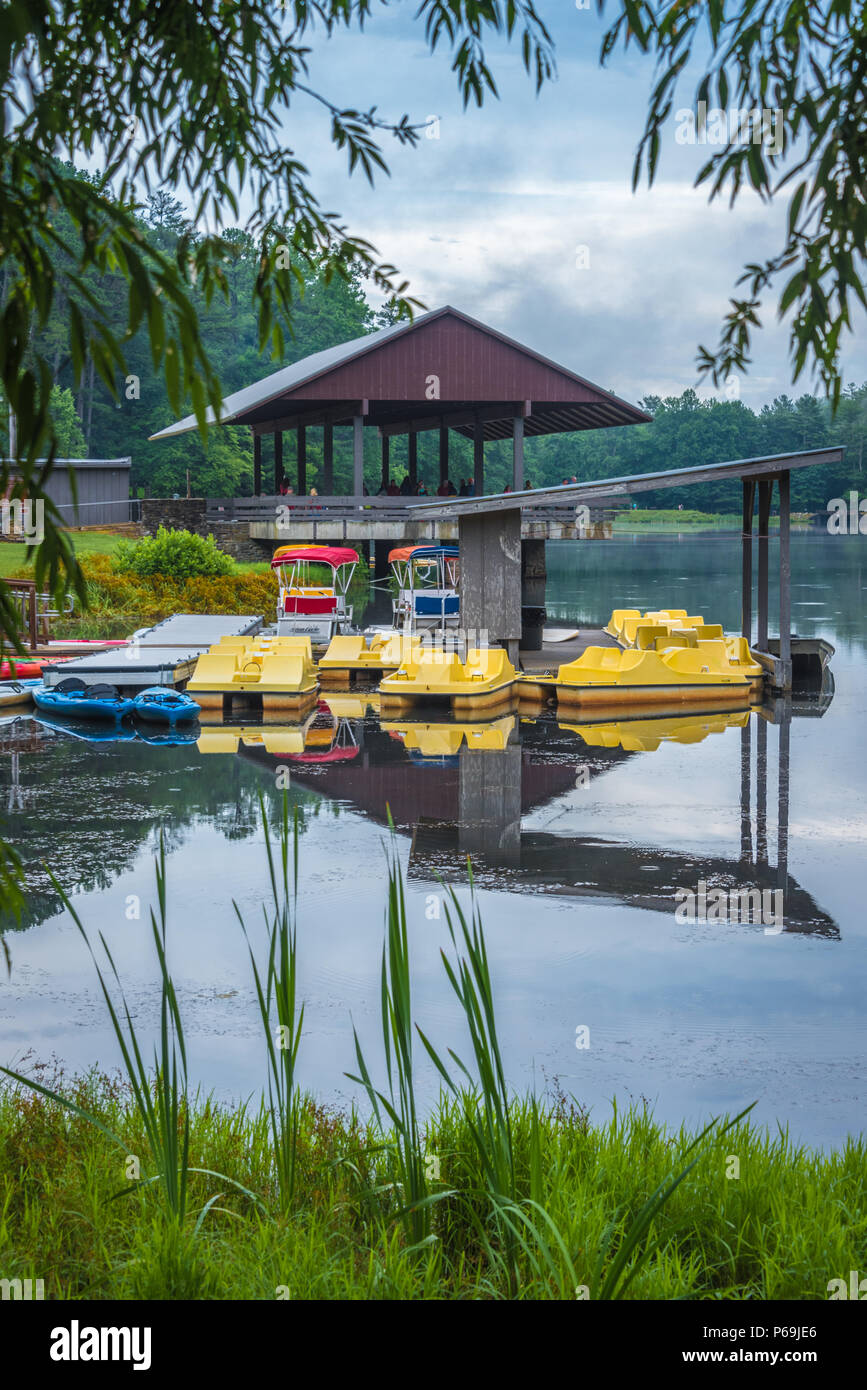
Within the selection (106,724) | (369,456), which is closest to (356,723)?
(106,724)

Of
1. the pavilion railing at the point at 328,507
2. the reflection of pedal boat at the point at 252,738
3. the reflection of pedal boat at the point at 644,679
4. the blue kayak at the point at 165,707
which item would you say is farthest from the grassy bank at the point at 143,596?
the reflection of pedal boat at the point at 644,679

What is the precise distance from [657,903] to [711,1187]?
5.06m

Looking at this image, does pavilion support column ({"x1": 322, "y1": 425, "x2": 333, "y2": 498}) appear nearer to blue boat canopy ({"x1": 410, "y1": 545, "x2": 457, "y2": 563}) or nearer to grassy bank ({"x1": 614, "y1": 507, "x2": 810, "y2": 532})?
blue boat canopy ({"x1": 410, "y1": 545, "x2": 457, "y2": 563})

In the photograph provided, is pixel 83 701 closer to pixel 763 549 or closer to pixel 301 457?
pixel 763 549

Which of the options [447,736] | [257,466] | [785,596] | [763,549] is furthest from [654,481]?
[257,466]

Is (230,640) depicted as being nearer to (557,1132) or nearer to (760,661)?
(760,661)

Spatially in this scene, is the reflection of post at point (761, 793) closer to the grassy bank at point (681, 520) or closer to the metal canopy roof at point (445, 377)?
the metal canopy roof at point (445, 377)

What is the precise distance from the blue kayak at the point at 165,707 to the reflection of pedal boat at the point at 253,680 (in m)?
0.79

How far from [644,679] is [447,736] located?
14.1 ft

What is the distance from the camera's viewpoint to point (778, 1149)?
5156mm

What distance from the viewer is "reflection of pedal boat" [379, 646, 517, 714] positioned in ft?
63.8

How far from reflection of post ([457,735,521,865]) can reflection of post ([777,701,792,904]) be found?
2.13 m

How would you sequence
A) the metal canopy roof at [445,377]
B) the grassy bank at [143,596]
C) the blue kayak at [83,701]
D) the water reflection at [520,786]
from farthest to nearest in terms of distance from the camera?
1. the metal canopy roof at [445,377]
2. the grassy bank at [143,596]
3. the blue kayak at [83,701]
4. the water reflection at [520,786]

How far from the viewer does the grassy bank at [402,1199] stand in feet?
12.1
